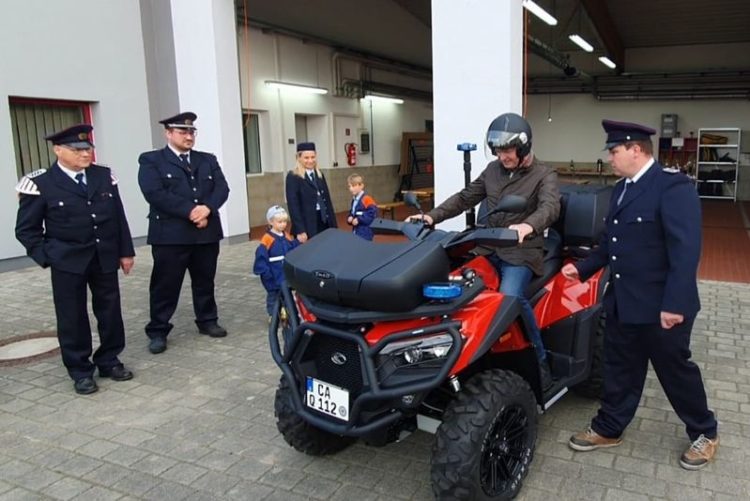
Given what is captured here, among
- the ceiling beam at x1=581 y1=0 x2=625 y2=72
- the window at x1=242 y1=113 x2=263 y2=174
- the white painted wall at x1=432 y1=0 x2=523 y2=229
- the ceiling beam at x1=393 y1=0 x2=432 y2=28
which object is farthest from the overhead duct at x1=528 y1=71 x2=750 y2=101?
the white painted wall at x1=432 y1=0 x2=523 y2=229

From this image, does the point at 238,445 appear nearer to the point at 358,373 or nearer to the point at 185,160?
the point at 358,373

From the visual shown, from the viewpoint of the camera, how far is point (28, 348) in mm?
4879

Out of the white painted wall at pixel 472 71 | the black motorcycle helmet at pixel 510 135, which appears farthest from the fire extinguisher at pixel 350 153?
the black motorcycle helmet at pixel 510 135

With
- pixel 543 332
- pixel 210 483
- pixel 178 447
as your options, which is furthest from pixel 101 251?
pixel 543 332

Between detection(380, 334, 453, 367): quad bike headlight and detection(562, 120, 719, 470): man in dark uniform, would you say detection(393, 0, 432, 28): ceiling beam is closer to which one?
detection(562, 120, 719, 470): man in dark uniform

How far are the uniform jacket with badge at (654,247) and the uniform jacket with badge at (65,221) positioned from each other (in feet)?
10.2

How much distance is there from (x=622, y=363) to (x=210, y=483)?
2.04m

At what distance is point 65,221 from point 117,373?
109cm

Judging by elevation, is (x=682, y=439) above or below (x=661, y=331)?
below

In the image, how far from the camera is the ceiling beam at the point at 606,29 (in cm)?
1320

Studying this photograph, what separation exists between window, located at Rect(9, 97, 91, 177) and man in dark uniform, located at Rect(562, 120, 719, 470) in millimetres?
7975

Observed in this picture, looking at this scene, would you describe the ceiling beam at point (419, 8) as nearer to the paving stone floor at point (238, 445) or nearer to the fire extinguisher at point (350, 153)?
the fire extinguisher at point (350, 153)

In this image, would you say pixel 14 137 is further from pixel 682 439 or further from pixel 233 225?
pixel 682 439

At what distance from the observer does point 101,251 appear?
13.2 feet
